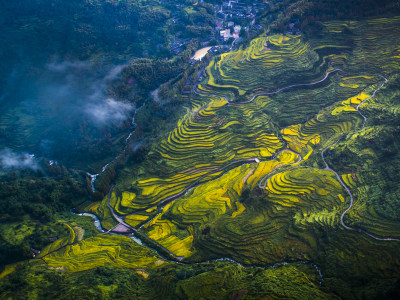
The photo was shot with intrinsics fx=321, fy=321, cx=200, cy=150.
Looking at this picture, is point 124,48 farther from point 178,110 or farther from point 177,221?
point 177,221

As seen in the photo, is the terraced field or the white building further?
the white building

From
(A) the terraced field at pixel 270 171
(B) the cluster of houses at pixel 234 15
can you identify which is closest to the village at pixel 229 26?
(B) the cluster of houses at pixel 234 15

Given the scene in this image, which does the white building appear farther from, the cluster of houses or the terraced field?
the terraced field

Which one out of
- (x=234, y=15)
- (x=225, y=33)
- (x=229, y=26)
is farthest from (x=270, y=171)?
(x=234, y=15)

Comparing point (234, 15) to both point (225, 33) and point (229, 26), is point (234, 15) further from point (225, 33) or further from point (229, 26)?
point (225, 33)

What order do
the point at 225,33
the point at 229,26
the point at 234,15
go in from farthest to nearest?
the point at 234,15
the point at 229,26
the point at 225,33

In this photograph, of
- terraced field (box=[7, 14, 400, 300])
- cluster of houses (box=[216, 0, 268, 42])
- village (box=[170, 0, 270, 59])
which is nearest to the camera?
terraced field (box=[7, 14, 400, 300])

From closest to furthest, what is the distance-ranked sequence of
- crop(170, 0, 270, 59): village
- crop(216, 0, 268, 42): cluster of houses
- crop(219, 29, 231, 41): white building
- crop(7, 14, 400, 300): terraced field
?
1. crop(7, 14, 400, 300): terraced field
2. crop(170, 0, 270, 59): village
3. crop(219, 29, 231, 41): white building
4. crop(216, 0, 268, 42): cluster of houses

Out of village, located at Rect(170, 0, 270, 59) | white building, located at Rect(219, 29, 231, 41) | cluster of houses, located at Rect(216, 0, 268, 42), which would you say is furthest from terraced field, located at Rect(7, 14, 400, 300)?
cluster of houses, located at Rect(216, 0, 268, 42)
